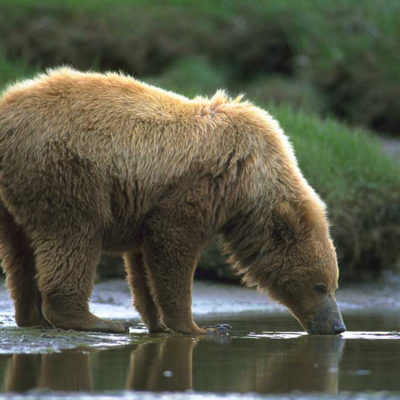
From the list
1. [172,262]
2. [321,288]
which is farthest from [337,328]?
[172,262]

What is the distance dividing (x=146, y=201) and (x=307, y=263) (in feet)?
4.28

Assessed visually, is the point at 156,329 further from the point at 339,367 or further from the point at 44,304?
the point at 339,367

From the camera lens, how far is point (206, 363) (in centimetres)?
570

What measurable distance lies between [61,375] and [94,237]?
5.77 ft

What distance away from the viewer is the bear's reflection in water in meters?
4.91

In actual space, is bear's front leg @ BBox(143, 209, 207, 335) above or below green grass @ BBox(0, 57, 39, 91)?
below

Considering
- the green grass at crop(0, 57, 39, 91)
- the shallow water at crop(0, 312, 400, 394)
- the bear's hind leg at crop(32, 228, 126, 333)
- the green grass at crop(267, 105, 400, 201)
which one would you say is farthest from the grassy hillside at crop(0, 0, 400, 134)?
the shallow water at crop(0, 312, 400, 394)

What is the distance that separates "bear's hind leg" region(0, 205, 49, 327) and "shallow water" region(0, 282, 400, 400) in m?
0.17

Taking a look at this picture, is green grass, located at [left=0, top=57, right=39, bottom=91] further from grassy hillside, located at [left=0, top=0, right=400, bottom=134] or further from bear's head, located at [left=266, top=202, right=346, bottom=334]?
bear's head, located at [left=266, top=202, right=346, bottom=334]

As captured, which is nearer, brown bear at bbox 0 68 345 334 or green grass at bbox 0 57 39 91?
brown bear at bbox 0 68 345 334

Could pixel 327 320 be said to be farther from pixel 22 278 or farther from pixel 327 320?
pixel 22 278

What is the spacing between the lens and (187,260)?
275 inches

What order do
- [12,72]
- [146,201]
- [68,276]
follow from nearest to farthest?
[68,276], [146,201], [12,72]

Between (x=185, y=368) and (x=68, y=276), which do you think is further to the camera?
(x=68, y=276)
